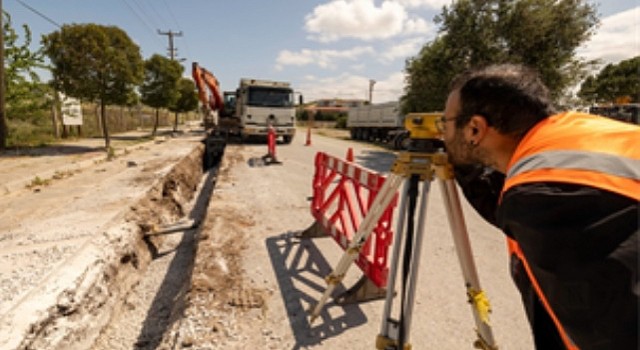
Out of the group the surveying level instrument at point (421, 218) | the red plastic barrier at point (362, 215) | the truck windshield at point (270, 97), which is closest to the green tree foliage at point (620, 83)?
the truck windshield at point (270, 97)

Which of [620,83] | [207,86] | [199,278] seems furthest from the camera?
[620,83]

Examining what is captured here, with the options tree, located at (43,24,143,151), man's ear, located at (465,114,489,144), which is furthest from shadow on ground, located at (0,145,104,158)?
man's ear, located at (465,114,489,144)

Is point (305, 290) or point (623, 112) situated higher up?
point (623, 112)

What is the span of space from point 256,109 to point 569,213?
50.1ft

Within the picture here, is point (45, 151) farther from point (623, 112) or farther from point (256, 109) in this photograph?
point (623, 112)

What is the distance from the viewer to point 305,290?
10.5 feet

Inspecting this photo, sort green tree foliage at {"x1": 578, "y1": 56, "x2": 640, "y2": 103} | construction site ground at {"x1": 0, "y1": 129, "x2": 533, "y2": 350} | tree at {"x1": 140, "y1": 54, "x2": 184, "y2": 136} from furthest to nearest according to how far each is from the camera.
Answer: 1. green tree foliage at {"x1": 578, "y1": 56, "x2": 640, "y2": 103}
2. tree at {"x1": 140, "y1": 54, "x2": 184, "y2": 136}
3. construction site ground at {"x1": 0, "y1": 129, "x2": 533, "y2": 350}

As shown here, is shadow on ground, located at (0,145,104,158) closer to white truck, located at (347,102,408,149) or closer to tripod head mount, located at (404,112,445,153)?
tripod head mount, located at (404,112,445,153)

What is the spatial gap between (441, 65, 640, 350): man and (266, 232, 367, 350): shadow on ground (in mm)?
1845

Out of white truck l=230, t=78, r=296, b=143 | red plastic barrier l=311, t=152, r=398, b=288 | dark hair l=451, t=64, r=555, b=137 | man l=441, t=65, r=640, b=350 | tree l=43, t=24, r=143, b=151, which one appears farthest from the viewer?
white truck l=230, t=78, r=296, b=143

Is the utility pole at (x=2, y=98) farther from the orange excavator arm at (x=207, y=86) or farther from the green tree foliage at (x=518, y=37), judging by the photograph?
the green tree foliage at (x=518, y=37)

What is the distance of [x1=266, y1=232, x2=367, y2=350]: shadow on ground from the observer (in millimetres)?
2621

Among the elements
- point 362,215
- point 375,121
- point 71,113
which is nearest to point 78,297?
point 362,215

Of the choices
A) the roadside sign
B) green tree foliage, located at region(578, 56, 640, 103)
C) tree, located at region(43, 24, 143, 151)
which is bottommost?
the roadside sign
